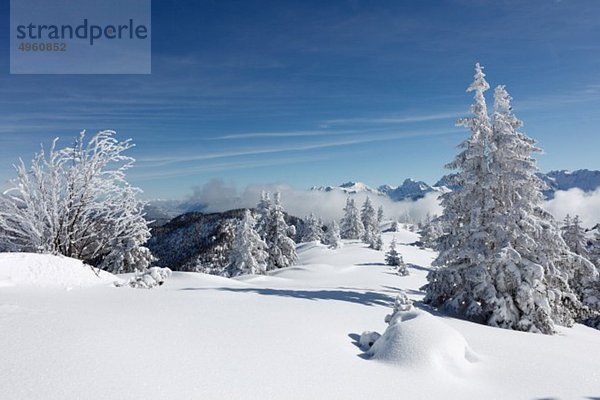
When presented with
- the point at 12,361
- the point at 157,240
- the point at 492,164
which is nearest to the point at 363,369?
the point at 12,361

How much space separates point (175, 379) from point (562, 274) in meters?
16.7

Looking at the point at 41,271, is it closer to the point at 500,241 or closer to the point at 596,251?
the point at 500,241

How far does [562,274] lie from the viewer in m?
15.6

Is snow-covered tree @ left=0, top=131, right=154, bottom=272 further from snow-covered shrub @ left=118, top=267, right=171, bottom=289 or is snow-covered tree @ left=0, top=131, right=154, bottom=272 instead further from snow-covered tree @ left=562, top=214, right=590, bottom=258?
snow-covered tree @ left=562, top=214, right=590, bottom=258

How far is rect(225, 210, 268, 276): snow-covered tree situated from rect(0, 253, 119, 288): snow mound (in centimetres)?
2878

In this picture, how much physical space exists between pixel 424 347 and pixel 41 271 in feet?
31.8

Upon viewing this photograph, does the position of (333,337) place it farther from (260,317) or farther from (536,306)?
(536,306)

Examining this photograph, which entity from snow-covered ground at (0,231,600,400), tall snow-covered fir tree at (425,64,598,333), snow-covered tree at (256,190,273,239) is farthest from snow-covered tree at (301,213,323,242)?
snow-covered ground at (0,231,600,400)

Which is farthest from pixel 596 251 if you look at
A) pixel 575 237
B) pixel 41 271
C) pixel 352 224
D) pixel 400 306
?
pixel 352 224

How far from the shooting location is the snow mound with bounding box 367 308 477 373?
21.9ft

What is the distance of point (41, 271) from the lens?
982cm

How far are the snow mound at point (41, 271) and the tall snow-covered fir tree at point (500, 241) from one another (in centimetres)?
1326

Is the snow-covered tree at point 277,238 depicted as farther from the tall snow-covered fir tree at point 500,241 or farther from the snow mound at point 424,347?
the snow mound at point 424,347

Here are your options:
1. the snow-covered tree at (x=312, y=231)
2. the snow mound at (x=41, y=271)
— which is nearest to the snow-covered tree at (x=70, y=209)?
the snow mound at (x=41, y=271)
